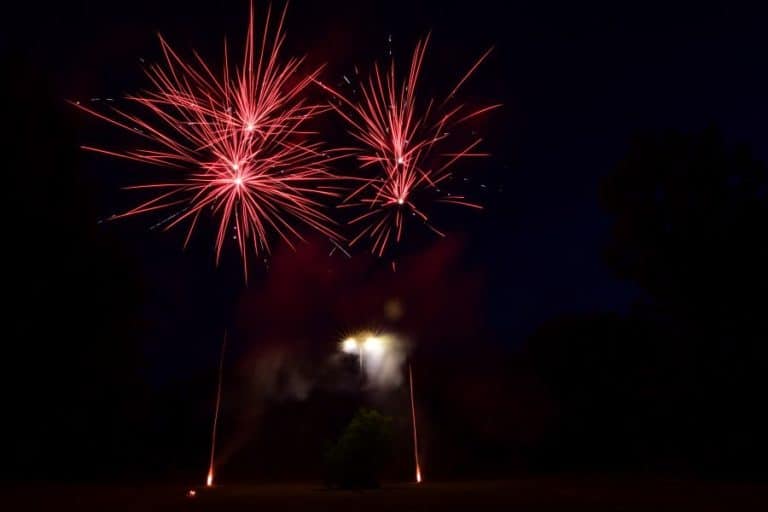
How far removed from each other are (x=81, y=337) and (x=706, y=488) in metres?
13.0

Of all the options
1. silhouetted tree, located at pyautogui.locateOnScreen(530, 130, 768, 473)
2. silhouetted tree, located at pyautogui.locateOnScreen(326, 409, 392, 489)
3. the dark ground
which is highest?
silhouetted tree, located at pyautogui.locateOnScreen(530, 130, 768, 473)

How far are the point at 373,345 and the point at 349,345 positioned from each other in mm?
926

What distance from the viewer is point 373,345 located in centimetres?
2648

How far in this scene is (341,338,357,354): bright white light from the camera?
2602cm

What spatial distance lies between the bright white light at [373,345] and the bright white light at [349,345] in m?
0.45

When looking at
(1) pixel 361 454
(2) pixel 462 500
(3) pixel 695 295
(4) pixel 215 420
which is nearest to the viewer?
(2) pixel 462 500

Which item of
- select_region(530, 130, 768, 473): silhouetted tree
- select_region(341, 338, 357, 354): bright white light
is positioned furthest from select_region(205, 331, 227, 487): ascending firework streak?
select_region(530, 130, 768, 473): silhouetted tree

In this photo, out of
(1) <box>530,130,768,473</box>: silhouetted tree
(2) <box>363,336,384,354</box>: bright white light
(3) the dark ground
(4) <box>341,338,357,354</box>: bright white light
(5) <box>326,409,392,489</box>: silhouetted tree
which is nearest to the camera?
(3) the dark ground

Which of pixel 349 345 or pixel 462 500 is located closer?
pixel 462 500

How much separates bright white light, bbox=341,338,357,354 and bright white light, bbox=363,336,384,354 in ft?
1.48

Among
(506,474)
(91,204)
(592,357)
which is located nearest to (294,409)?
(506,474)

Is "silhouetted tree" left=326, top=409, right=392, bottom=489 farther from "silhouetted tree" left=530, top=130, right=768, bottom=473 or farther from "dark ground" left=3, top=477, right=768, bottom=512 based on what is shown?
"silhouetted tree" left=530, top=130, right=768, bottom=473

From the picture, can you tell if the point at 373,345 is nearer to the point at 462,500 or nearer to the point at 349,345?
the point at 349,345

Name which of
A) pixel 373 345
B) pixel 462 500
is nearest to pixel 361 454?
pixel 462 500
